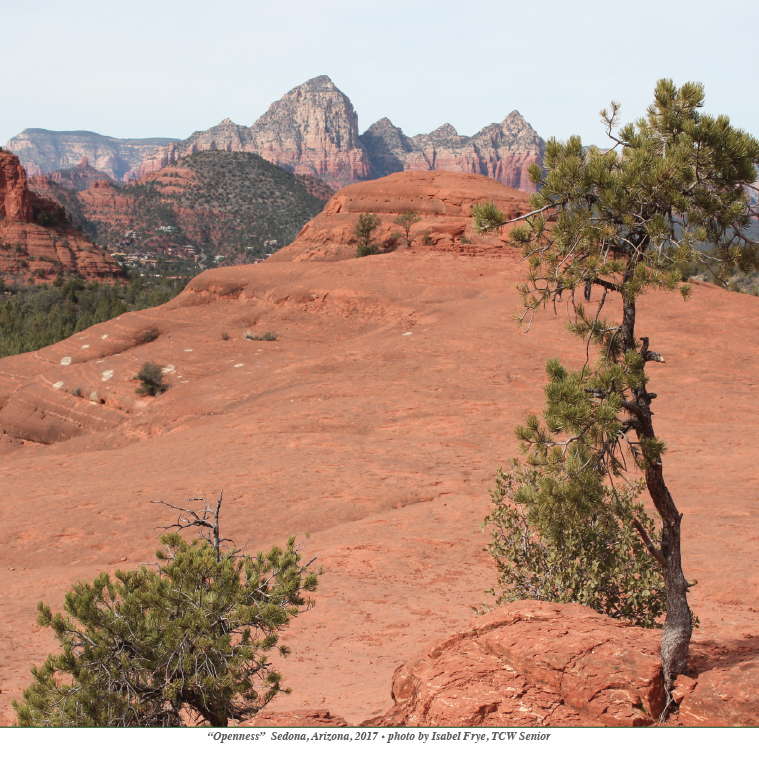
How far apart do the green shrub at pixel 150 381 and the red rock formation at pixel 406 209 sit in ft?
59.0

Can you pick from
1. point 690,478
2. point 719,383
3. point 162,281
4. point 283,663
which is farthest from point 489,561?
point 162,281

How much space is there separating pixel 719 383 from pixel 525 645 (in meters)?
15.8

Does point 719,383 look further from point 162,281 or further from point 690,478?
point 162,281

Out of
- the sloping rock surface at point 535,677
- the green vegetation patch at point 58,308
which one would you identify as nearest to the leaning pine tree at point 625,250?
the sloping rock surface at point 535,677

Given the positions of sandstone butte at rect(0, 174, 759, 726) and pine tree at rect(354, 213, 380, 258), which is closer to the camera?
sandstone butte at rect(0, 174, 759, 726)

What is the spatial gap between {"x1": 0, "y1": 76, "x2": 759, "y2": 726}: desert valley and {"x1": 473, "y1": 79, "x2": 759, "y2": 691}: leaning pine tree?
109 cm

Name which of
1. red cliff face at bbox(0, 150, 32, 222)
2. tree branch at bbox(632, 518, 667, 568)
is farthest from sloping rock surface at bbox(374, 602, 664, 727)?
red cliff face at bbox(0, 150, 32, 222)

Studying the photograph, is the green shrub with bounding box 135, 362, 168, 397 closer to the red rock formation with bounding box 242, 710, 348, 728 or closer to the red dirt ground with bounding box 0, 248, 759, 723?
the red dirt ground with bounding box 0, 248, 759, 723

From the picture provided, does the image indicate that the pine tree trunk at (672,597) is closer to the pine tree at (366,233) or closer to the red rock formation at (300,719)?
the red rock formation at (300,719)

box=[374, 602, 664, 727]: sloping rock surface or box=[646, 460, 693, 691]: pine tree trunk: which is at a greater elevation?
box=[646, 460, 693, 691]: pine tree trunk

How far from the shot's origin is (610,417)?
4.54 m

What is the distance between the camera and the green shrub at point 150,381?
24.5 metres

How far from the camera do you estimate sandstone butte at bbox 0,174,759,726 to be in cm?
527
